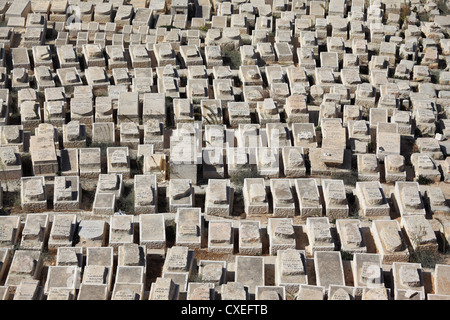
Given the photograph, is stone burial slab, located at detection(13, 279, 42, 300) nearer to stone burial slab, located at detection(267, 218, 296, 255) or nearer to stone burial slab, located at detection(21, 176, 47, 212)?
stone burial slab, located at detection(21, 176, 47, 212)

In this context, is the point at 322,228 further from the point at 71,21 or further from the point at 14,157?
the point at 71,21

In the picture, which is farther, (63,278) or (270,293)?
(63,278)

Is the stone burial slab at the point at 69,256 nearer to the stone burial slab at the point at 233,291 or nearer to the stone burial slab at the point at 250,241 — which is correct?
the stone burial slab at the point at 233,291

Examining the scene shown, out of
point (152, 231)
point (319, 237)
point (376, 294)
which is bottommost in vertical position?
point (152, 231)

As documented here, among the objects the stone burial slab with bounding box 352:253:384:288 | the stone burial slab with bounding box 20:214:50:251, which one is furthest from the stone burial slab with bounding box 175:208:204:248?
the stone burial slab with bounding box 352:253:384:288

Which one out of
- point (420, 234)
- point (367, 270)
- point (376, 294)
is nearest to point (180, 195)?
point (367, 270)

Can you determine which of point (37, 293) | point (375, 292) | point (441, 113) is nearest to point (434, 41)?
point (441, 113)

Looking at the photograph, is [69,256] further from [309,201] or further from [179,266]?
[309,201]

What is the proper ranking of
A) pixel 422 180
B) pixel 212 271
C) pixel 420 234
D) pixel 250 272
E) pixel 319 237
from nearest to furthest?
pixel 212 271
pixel 250 272
pixel 319 237
pixel 420 234
pixel 422 180
